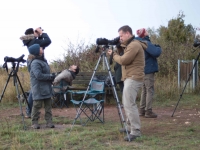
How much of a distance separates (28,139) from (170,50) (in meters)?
11.0

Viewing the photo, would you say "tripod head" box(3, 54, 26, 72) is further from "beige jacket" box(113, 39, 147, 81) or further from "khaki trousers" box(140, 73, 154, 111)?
"khaki trousers" box(140, 73, 154, 111)

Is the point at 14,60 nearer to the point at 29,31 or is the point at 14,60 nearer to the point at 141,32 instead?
the point at 29,31

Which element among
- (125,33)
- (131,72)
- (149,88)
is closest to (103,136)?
(131,72)

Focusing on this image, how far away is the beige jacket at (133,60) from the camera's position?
607 cm

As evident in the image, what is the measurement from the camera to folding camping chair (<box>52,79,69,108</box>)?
36.3 ft

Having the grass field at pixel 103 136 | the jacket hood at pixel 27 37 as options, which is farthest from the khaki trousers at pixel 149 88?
the jacket hood at pixel 27 37

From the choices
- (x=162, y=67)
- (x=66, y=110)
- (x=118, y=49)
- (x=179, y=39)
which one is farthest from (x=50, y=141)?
(x=179, y=39)

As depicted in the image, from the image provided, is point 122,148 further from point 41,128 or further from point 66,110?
point 66,110

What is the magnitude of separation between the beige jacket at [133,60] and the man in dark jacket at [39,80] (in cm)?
174

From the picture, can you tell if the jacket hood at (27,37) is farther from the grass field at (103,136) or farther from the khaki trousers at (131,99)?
the khaki trousers at (131,99)

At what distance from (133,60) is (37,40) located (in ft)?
9.37

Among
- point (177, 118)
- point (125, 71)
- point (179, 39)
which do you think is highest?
point (179, 39)

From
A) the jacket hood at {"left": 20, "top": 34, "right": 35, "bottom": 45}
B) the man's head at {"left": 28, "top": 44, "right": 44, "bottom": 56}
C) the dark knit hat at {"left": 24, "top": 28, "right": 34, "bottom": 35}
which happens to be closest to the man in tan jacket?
the man's head at {"left": 28, "top": 44, "right": 44, "bottom": 56}

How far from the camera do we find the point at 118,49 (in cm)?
716
